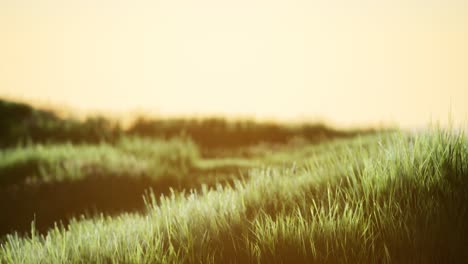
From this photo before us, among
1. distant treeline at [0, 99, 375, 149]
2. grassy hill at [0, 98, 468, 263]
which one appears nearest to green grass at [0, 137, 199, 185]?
distant treeline at [0, 99, 375, 149]

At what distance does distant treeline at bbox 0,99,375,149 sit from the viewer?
6875 millimetres

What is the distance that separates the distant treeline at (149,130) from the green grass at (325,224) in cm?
440

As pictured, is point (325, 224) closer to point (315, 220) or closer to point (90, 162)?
point (315, 220)

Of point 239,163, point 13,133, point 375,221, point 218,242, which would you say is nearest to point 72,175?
point 239,163

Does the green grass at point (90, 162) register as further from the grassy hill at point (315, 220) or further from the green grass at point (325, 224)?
the green grass at point (325, 224)

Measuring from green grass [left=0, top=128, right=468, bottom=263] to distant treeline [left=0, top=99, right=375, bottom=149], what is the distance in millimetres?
4397

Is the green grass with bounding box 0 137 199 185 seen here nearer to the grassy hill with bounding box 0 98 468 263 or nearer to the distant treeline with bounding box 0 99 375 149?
the distant treeline with bounding box 0 99 375 149

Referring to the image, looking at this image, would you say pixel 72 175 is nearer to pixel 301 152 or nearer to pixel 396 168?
pixel 301 152

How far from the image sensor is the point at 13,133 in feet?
22.0

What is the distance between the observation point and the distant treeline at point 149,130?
22.6 feet

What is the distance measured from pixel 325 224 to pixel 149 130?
569cm

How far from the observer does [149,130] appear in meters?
7.45

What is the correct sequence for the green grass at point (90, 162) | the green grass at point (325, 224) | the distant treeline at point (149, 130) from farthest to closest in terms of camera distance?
the distant treeline at point (149, 130) → the green grass at point (90, 162) → the green grass at point (325, 224)

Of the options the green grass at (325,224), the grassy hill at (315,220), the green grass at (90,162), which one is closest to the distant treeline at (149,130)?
the green grass at (90,162)
